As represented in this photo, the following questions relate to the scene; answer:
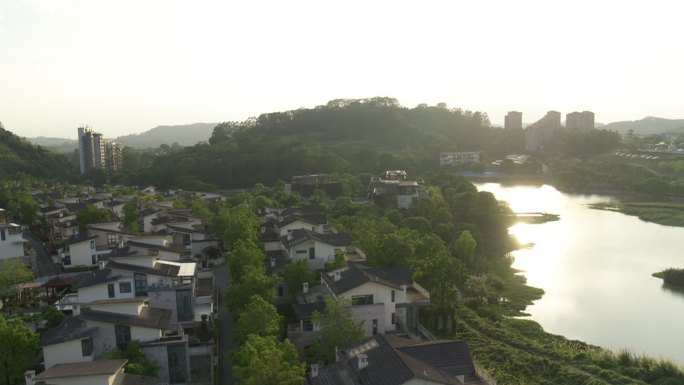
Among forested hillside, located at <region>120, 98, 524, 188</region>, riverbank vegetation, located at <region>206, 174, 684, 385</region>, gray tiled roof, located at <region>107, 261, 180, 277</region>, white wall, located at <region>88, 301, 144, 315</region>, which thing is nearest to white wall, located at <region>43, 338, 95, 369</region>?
white wall, located at <region>88, 301, 144, 315</region>

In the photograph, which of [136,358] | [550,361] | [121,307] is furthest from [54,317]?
[550,361]

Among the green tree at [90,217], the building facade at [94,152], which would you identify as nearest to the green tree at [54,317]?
the green tree at [90,217]

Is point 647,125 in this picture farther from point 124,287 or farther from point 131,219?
point 124,287

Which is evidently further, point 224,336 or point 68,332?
point 224,336

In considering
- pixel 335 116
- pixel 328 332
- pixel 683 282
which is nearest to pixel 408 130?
pixel 335 116

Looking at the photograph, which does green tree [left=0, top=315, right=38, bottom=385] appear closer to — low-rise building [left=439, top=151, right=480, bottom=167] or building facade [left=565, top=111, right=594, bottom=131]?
low-rise building [left=439, top=151, right=480, bottom=167]

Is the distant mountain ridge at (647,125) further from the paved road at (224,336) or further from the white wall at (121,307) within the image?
the white wall at (121,307)
